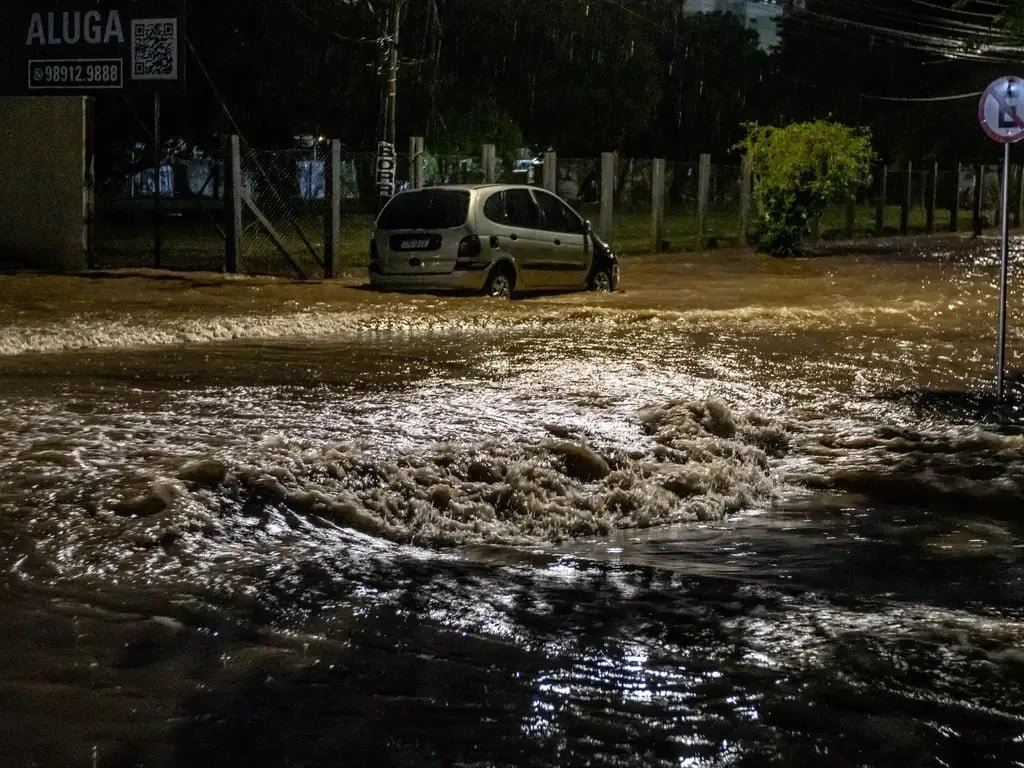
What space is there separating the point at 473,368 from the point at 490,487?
4.45 m

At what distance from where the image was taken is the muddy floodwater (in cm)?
448

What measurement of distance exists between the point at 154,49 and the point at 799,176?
1470 cm

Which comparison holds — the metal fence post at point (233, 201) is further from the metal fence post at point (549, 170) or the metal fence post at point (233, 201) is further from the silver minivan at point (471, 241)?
the metal fence post at point (549, 170)

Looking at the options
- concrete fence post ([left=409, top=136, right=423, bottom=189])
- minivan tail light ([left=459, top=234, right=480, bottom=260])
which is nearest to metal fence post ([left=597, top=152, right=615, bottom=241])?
concrete fence post ([left=409, top=136, right=423, bottom=189])

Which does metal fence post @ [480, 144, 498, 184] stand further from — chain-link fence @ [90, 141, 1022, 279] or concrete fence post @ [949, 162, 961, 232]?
concrete fence post @ [949, 162, 961, 232]

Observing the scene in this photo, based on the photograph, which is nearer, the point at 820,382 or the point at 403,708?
the point at 403,708

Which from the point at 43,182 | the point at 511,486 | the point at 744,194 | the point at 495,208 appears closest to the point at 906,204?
the point at 744,194

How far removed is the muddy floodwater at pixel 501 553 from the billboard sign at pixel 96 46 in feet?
22.4

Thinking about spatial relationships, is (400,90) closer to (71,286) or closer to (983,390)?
(71,286)

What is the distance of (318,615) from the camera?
18.2 feet

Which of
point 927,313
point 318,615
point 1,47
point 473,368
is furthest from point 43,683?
point 1,47

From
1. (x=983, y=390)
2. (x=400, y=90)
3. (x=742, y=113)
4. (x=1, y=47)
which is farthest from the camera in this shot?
(x=742, y=113)

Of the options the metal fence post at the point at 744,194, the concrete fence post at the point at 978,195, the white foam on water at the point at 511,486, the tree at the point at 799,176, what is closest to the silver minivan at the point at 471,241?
the white foam on water at the point at 511,486

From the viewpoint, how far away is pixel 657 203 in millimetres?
27812
